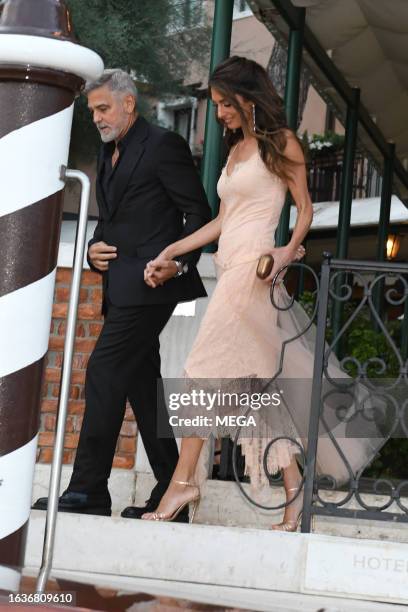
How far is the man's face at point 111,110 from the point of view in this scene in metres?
4.72

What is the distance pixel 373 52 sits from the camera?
978 centimetres

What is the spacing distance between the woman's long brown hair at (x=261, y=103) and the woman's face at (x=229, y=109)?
0.01 metres

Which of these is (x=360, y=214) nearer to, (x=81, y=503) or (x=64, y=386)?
(x=81, y=503)

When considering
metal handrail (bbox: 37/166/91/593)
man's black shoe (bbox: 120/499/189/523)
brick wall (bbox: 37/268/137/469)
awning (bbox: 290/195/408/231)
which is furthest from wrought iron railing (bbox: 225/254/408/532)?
awning (bbox: 290/195/408/231)

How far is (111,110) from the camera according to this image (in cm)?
474

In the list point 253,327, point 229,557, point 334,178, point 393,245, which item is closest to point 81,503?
point 229,557

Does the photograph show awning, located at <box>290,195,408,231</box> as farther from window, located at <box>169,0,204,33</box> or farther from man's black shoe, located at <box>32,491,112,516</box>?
man's black shoe, located at <box>32,491,112,516</box>

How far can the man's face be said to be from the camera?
472cm

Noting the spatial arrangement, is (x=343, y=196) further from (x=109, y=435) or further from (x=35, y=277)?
(x=35, y=277)

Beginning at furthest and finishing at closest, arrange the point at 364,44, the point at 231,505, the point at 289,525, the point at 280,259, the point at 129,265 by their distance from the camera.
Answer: the point at 364,44 < the point at 231,505 < the point at 129,265 < the point at 280,259 < the point at 289,525

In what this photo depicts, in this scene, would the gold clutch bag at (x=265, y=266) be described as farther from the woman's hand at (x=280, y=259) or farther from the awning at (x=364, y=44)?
the awning at (x=364, y=44)

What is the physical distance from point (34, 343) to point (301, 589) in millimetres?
1805

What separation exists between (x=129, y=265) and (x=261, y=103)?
815mm

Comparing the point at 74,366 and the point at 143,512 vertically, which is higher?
the point at 74,366
